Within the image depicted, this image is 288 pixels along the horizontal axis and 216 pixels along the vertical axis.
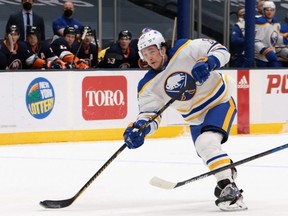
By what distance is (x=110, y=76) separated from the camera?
30.5ft

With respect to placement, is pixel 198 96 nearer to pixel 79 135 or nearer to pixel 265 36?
pixel 79 135

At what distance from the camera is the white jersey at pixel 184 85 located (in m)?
5.08

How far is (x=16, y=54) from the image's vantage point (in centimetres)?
909

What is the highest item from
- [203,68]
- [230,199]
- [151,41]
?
[151,41]

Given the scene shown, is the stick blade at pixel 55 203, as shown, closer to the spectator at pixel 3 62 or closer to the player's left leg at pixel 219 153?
the player's left leg at pixel 219 153

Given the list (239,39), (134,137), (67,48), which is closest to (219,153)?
(134,137)

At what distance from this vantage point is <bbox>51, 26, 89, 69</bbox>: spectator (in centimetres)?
948

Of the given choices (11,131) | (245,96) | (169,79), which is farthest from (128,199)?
(245,96)

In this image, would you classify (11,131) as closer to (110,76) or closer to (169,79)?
(110,76)

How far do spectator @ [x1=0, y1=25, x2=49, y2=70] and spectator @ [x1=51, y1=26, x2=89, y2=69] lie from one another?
1.16 ft

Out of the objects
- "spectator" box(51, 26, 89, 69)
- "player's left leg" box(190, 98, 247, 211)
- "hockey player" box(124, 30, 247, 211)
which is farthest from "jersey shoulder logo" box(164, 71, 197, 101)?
"spectator" box(51, 26, 89, 69)

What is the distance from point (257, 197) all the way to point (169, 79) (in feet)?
3.04

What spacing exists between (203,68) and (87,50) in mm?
5008

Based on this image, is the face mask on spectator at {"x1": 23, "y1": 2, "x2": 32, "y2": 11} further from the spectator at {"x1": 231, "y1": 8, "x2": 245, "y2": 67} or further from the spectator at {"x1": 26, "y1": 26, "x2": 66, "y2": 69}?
A: the spectator at {"x1": 231, "y1": 8, "x2": 245, "y2": 67}
